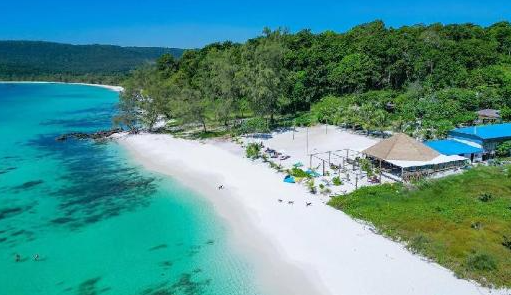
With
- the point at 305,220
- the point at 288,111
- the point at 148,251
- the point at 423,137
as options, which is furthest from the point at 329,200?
the point at 288,111

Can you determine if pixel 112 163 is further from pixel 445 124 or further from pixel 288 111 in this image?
pixel 445 124

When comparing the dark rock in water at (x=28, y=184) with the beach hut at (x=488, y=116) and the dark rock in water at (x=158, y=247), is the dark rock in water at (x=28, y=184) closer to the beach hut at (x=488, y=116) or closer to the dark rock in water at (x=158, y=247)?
the dark rock in water at (x=158, y=247)

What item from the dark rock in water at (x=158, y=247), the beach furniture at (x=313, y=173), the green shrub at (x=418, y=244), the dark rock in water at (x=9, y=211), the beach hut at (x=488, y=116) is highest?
the beach hut at (x=488, y=116)

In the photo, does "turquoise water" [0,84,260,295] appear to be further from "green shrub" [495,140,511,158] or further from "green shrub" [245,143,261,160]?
"green shrub" [495,140,511,158]

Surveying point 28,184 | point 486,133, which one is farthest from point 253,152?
point 486,133

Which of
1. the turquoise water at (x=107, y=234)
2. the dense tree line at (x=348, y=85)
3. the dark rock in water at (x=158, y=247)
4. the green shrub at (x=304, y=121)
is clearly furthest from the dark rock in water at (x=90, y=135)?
the dark rock in water at (x=158, y=247)

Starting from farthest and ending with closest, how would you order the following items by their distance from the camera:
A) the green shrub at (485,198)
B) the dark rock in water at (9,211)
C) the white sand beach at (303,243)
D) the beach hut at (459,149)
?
the beach hut at (459,149) < the dark rock in water at (9,211) < the green shrub at (485,198) < the white sand beach at (303,243)

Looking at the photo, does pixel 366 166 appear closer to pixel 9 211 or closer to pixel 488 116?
pixel 488 116
